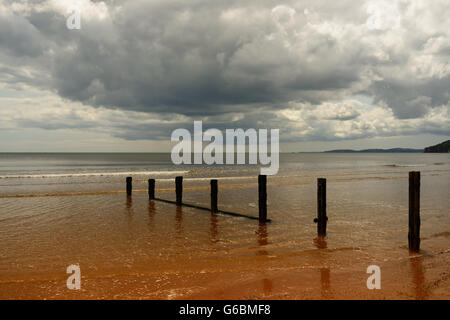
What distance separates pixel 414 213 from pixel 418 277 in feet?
10.0

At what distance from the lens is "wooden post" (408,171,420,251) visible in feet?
31.7

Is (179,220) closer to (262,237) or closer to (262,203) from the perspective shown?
(262,203)

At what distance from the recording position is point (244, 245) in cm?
1030

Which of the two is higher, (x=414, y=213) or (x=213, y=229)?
(x=414, y=213)

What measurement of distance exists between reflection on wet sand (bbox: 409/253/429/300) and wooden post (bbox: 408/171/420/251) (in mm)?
597

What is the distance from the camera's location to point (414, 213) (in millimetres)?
9898

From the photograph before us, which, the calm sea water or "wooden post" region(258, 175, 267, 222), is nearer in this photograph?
the calm sea water

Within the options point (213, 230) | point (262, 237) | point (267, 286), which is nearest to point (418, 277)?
point (267, 286)

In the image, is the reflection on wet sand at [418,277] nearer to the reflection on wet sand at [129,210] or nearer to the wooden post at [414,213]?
the wooden post at [414,213]

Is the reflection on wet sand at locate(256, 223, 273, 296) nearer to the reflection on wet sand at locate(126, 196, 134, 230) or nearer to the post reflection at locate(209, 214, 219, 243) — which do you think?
the post reflection at locate(209, 214, 219, 243)

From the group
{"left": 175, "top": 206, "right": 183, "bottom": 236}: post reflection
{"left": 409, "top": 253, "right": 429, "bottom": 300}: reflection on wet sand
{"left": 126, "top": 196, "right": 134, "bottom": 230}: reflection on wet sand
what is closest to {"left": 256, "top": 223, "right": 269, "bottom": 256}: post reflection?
{"left": 175, "top": 206, "right": 183, "bottom": 236}: post reflection
